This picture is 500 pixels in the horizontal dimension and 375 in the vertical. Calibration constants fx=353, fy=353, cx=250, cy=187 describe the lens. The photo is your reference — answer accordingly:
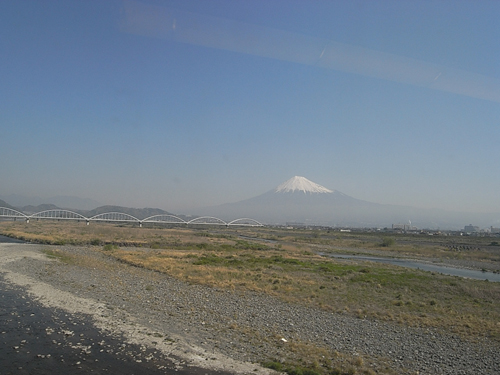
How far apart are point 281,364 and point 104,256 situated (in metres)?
23.7

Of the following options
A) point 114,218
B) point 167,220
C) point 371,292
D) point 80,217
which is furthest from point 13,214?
point 371,292

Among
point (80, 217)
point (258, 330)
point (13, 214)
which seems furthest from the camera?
point (80, 217)

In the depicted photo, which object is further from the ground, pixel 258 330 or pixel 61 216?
pixel 258 330

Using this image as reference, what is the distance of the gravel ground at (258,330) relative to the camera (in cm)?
891

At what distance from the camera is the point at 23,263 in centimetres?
2169

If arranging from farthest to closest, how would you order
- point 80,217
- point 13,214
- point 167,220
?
point 167,220 < point 80,217 < point 13,214

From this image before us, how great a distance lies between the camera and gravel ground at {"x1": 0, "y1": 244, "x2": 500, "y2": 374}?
8906 millimetres

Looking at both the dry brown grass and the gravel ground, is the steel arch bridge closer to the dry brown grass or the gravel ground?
the dry brown grass

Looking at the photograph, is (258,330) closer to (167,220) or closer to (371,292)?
(371,292)

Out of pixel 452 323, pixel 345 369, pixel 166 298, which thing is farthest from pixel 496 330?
pixel 166 298

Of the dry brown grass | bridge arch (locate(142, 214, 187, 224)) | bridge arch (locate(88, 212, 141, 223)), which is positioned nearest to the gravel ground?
the dry brown grass

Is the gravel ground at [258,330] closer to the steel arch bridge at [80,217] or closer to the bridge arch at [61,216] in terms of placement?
the steel arch bridge at [80,217]

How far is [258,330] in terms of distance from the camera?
35.0 feet

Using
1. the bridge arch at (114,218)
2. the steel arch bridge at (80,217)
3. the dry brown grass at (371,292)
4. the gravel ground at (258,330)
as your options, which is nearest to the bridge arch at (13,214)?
the steel arch bridge at (80,217)
